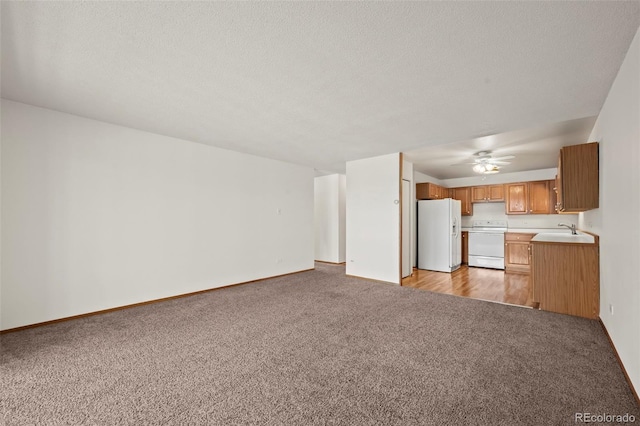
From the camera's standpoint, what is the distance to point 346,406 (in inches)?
67.4

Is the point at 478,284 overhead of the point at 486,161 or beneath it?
beneath

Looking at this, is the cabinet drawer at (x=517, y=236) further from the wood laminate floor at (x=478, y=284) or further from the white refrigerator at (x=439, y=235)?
the white refrigerator at (x=439, y=235)

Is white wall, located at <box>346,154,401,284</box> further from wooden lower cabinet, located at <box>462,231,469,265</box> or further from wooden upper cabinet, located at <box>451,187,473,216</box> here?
wooden upper cabinet, located at <box>451,187,473,216</box>

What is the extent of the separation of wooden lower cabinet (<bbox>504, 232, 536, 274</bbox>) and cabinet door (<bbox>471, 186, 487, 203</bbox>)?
1229mm

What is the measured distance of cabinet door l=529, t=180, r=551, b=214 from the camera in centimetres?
639

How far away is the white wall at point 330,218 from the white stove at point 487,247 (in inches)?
132

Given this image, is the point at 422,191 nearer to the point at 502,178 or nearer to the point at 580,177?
the point at 502,178

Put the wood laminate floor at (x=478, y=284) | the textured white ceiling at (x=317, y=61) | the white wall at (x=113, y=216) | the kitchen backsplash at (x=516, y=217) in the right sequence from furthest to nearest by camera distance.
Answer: the kitchen backsplash at (x=516, y=217) → the wood laminate floor at (x=478, y=284) → the white wall at (x=113, y=216) → the textured white ceiling at (x=317, y=61)

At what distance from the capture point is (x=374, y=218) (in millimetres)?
5402

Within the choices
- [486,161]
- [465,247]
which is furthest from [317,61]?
[465,247]

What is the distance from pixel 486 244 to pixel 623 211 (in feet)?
16.2

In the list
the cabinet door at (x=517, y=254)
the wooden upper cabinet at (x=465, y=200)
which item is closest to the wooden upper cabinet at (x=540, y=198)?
the cabinet door at (x=517, y=254)

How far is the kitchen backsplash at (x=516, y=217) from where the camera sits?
6.44 metres

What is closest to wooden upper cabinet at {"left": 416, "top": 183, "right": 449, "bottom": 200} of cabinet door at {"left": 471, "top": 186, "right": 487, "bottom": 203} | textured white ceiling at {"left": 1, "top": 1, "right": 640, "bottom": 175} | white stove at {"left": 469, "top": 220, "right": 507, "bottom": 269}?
cabinet door at {"left": 471, "top": 186, "right": 487, "bottom": 203}
